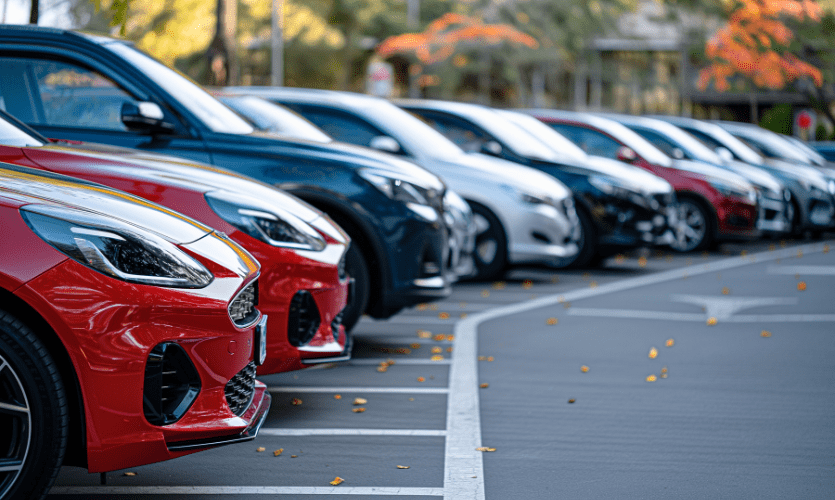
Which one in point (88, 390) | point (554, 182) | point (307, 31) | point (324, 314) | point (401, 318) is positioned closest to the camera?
point (88, 390)

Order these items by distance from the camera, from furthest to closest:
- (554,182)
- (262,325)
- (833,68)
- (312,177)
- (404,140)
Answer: (833,68), (554,182), (404,140), (312,177), (262,325)

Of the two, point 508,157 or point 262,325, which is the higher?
point 508,157

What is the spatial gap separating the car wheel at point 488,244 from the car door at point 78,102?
163 inches

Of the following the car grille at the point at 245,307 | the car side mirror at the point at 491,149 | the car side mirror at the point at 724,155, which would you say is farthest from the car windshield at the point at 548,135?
the car grille at the point at 245,307

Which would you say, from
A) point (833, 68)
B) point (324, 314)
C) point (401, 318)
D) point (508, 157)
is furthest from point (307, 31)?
point (324, 314)

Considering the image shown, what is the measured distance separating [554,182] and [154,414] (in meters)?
7.23

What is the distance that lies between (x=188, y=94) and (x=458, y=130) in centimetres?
515

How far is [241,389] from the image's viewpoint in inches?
145

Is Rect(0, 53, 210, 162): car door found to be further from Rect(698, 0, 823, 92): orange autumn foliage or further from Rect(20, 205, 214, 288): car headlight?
Rect(698, 0, 823, 92): orange autumn foliage

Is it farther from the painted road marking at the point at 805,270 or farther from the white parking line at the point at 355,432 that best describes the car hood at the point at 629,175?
the white parking line at the point at 355,432

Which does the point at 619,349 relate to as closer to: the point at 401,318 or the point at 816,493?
the point at 401,318

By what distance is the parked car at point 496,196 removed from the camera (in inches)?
363

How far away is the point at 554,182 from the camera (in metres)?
10.1

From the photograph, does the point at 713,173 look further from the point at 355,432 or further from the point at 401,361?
the point at 355,432
